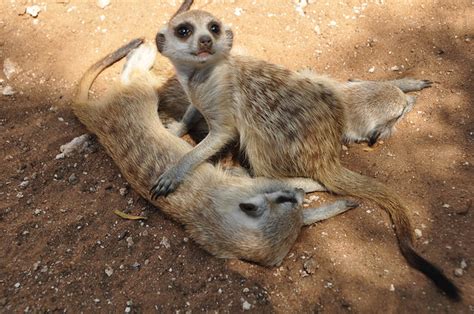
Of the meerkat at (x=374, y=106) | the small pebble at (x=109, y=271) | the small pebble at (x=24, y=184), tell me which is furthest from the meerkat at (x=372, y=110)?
the small pebble at (x=24, y=184)

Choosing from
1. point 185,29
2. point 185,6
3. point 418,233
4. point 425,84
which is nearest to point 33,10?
point 185,6

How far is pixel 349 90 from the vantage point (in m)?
2.57

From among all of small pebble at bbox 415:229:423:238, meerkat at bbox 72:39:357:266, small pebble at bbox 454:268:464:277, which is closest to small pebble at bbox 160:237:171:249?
meerkat at bbox 72:39:357:266

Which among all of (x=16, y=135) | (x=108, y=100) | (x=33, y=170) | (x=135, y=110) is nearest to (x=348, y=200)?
(x=135, y=110)

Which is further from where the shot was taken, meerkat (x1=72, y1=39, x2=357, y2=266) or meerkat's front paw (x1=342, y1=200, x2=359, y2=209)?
meerkat's front paw (x1=342, y1=200, x2=359, y2=209)

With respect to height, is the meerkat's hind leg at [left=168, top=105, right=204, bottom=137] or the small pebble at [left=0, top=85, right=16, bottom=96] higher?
the small pebble at [left=0, top=85, right=16, bottom=96]

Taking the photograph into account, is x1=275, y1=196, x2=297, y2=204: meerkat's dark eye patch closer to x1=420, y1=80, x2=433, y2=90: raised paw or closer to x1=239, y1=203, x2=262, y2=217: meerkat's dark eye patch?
x1=239, y1=203, x2=262, y2=217: meerkat's dark eye patch

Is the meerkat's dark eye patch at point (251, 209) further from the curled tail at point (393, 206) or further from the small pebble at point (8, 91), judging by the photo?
the small pebble at point (8, 91)

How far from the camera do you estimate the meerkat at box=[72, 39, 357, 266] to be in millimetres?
2107

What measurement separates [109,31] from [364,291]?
2279mm

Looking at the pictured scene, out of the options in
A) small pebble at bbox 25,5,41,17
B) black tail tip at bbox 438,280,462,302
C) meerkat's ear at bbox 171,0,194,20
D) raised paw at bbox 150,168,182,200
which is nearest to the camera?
black tail tip at bbox 438,280,462,302

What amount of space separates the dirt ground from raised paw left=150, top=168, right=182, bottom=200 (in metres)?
0.13

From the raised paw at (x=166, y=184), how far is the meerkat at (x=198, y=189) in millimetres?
31

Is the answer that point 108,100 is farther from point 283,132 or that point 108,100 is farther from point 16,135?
point 283,132
